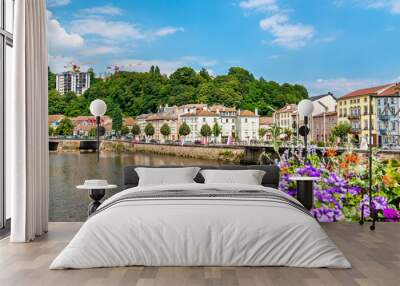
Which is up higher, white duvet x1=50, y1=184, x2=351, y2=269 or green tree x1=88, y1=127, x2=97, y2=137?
green tree x1=88, y1=127, x2=97, y2=137

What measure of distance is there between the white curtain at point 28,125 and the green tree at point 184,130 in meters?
3.11

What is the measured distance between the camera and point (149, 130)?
7762mm

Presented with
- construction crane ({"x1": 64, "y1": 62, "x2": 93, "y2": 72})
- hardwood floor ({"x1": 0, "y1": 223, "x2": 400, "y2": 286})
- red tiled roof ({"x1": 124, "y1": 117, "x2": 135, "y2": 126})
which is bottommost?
hardwood floor ({"x1": 0, "y1": 223, "x2": 400, "y2": 286})

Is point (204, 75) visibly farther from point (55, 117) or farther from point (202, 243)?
point (202, 243)

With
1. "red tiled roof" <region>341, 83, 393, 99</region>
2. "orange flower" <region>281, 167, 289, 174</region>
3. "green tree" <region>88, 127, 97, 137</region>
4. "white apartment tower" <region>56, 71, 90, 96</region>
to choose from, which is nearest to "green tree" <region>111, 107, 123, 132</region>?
"green tree" <region>88, 127, 97, 137</region>

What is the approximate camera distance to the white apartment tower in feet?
24.8

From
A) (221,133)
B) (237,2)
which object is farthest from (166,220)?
(237,2)

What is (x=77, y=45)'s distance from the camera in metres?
7.76

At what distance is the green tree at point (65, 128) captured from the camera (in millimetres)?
7559

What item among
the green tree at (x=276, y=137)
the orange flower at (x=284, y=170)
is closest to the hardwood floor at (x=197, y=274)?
the orange flower at (x=284, y=170)

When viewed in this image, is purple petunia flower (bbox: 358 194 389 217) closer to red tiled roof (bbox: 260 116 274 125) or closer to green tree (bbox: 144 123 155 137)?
red tiled roof (bbox: 260 116 274 125)

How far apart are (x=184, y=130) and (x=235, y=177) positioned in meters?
2.66

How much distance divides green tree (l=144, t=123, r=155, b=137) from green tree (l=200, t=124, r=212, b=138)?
779 mm

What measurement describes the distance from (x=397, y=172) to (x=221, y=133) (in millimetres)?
2625
